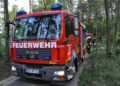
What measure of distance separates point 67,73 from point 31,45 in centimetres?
152

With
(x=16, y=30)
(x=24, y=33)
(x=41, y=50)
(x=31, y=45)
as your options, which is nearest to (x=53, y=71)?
(x=41, y=50)

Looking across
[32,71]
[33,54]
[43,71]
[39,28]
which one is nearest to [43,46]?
[33,54]

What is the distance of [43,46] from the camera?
12.1ft

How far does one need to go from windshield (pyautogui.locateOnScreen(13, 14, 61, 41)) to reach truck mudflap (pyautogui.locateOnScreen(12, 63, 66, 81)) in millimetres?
945

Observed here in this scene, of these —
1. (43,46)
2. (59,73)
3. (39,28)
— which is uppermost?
(39,28)

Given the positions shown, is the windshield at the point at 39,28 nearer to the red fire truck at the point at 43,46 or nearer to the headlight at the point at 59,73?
the red fire truck at the point at 43,46

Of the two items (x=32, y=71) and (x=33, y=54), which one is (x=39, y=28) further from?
(x=32, y=71)

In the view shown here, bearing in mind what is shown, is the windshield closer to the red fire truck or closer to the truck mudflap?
the red fire truck

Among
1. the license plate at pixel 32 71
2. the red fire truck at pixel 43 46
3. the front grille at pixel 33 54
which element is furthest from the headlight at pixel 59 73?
the license plate at pixel 32 71

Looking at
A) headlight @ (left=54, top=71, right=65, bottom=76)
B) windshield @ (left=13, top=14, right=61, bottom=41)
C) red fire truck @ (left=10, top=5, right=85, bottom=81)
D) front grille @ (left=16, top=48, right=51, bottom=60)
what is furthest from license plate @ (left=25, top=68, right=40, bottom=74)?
windshield @ (left=13, top=14, right=61, bottom=41)

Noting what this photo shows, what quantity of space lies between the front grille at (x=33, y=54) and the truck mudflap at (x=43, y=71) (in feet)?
0.88

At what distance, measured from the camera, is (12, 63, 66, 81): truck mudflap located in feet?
11.7

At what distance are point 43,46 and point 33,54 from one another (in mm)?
482

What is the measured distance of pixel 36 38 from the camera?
12.5 ft
